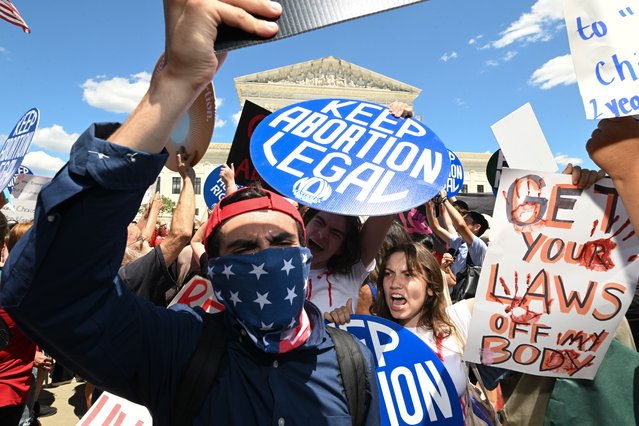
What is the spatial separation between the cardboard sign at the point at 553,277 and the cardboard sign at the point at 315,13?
0.81 metres

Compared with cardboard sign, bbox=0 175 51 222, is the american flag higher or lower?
higher

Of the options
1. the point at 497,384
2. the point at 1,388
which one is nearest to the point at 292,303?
the point at 497,384

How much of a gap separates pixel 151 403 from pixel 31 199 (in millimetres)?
5254

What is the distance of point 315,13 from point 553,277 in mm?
1108

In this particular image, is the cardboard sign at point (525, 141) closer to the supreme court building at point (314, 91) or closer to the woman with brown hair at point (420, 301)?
the woman with brown hair at point (420, 301)

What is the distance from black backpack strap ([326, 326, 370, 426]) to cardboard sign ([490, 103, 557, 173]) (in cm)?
89

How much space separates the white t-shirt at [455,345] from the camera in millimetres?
1661

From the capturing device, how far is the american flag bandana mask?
3.64 ft

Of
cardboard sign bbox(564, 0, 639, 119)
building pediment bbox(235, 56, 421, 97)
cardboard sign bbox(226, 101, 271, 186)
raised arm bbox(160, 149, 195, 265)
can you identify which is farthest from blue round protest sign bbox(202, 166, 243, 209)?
building pediment bbox(235, 56, 421, 97)

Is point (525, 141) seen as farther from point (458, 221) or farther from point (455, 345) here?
point (458, 221)

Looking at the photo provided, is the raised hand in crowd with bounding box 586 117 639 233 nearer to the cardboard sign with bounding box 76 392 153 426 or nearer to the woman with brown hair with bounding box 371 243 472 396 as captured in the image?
the woman with brown hair with bounding box 371 243 472 396

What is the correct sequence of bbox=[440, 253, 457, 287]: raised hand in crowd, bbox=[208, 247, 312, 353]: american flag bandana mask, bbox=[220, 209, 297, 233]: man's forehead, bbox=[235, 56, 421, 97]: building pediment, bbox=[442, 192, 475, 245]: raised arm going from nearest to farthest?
bbox=[208, 247, 312, 353]: american flag bandana mask, bbox=[220, 209, 297, 233]: man's forehead, bbox=[442, 192, 475, 245]: raised arm, bbox=[440, 253, 457, 287]: raised hand in crowd, bbox=[235, 56, 421, 97]: building pediment

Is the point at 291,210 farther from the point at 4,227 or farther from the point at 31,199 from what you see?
the point at 31,199

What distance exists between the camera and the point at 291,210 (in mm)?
1285
